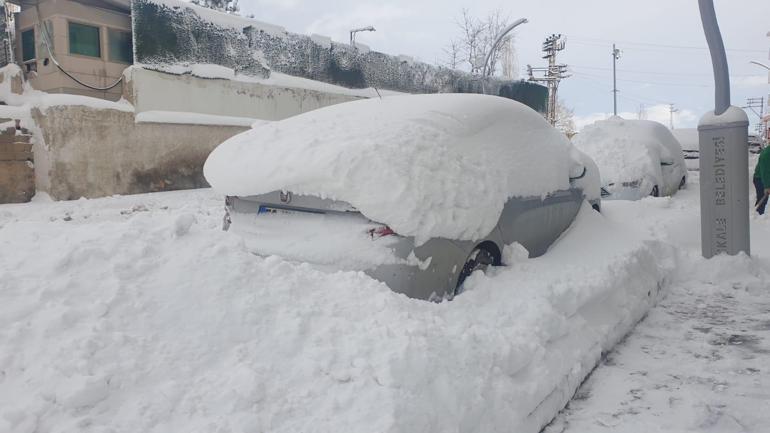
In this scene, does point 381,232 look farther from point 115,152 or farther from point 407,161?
point 115,152

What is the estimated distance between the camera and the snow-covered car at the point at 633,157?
32.2 ft

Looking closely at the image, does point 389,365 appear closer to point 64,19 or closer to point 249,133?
point 249,133

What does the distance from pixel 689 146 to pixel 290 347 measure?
15620mm

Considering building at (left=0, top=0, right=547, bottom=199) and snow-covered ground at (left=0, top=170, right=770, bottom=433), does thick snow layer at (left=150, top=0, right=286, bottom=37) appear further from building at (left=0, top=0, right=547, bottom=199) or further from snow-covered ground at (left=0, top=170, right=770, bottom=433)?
snow-covered ground at (left=0, top=170, right=770, bottom=433)

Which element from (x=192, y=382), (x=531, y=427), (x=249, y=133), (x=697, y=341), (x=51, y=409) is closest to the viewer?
(x=51, y=409)

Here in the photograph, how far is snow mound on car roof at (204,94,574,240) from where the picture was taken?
11.1 feet

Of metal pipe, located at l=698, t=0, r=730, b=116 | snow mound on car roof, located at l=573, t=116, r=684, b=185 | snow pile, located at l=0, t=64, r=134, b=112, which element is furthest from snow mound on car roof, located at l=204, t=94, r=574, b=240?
snow pile, located at l=0, t=64, r=134, b=112

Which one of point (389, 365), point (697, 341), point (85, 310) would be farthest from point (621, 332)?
point (85, 310)

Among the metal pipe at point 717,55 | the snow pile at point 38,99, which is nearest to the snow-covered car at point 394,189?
the metal pipe at point 717,55

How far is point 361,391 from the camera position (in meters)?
2.34

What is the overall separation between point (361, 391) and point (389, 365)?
166 mm

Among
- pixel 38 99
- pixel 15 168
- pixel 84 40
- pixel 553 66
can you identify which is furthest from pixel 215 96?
pixel 553 66

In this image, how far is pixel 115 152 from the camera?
11.2 metres

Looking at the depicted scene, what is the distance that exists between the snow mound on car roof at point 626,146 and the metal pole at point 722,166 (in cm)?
386
